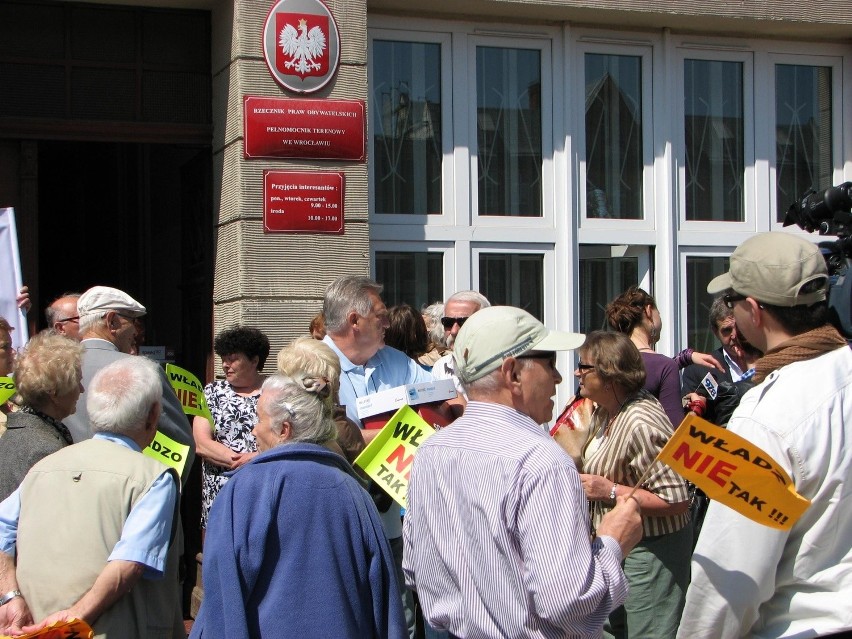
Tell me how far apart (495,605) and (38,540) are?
64.9 inches

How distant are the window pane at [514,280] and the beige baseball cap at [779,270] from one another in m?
4.76

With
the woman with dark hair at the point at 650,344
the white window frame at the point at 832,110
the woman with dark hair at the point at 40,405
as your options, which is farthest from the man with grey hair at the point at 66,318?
the white window frame at the point at 832,110

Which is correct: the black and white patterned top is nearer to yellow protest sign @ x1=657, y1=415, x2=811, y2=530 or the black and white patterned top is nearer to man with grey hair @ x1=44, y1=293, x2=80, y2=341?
man with grey hair @ x1=44, y1=293, x2=80, y2=341

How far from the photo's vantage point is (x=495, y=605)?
8.73 ft

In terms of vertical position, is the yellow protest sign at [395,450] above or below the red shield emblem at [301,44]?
below

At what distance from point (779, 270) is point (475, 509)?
1.00 metres

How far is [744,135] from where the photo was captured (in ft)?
26.5

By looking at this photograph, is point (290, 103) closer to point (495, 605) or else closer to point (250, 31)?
point (250, 31)

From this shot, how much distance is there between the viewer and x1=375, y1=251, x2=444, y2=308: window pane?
24.2ft

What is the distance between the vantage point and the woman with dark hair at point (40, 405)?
Result: 12.7 feet

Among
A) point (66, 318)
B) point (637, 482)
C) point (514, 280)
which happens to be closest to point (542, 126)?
point (514, 280)

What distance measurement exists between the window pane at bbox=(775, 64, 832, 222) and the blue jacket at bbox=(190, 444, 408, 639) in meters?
5.93

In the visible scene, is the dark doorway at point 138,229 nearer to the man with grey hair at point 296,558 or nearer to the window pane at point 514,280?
the window pane at point 514,280

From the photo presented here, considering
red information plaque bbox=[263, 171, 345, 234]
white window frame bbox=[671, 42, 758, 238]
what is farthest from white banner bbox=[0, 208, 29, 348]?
white window frame bbox=[671, 42, 758, 238]
